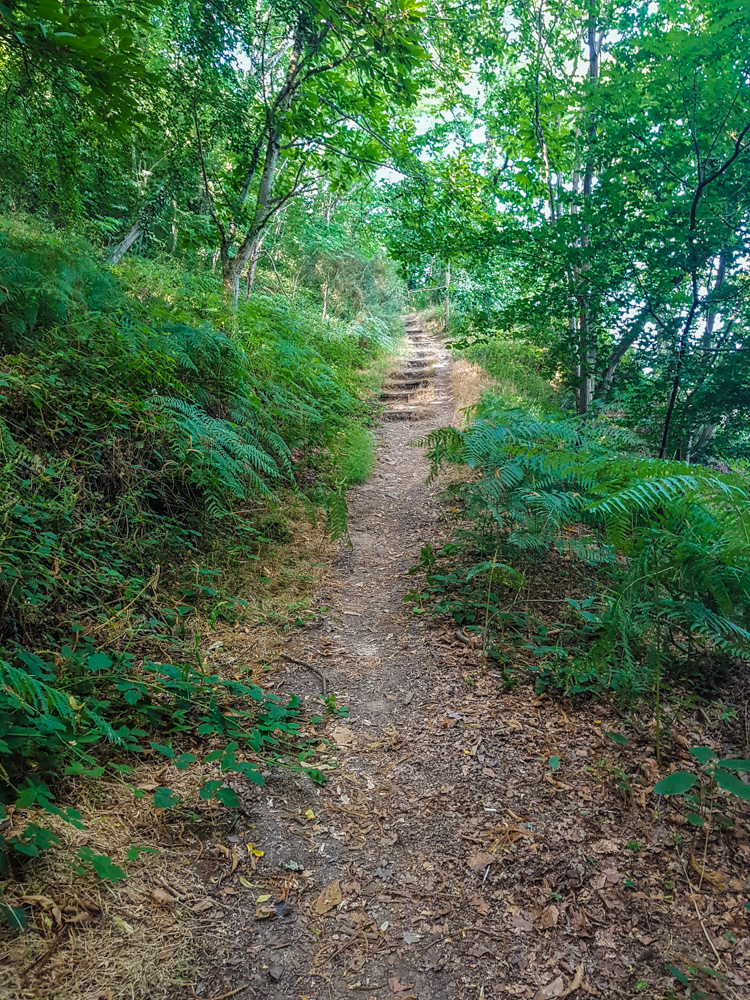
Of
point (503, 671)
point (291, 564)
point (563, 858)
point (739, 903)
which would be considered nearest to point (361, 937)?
point (563, 858)

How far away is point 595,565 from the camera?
12.6 feet

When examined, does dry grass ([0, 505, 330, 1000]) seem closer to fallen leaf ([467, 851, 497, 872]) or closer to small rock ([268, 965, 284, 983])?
small rock ([268, 965, 284, 983])

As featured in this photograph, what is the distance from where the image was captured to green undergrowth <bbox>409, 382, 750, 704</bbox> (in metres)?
2.35

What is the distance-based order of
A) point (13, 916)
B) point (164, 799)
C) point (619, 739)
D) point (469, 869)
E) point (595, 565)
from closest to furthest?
point (13, 916)
point (164, 799)
point (469, 869)
point (619, 739)
point (595, 565)

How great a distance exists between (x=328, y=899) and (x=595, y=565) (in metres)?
2.92

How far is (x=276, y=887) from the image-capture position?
1.82m

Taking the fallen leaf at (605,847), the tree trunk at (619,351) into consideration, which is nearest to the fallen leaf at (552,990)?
the fallen leaf at (605,847)

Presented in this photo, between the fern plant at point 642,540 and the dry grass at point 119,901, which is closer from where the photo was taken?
the dry grass at point 119,901

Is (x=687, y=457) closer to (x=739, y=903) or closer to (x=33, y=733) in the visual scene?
(x=739, y=903)

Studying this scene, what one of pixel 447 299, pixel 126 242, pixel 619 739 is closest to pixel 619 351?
pixel 619 739

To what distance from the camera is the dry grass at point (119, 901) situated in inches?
52.7

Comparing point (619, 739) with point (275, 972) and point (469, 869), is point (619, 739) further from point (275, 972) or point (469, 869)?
point (275, 972)

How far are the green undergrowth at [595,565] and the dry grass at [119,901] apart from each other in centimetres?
179

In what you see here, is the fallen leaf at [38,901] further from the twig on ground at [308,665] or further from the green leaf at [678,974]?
the green leaf at [678,974]
